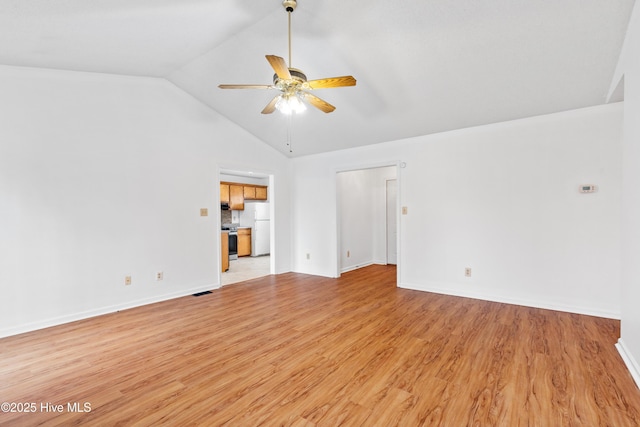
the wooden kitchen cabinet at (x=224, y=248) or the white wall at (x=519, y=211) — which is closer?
the white wall at (x=519, y=211)

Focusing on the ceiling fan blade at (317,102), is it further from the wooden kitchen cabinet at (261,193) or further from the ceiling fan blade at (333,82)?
the wooden kitchen cabinet at (261,193)

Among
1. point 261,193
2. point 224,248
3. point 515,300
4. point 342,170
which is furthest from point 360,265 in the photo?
point 261,193

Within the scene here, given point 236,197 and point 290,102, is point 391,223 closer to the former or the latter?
point 236,197

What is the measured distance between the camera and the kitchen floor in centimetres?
536

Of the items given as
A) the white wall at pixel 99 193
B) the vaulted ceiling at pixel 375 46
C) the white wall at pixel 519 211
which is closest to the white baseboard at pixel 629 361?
the white wall at pixel 519 211

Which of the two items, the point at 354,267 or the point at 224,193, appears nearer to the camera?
the point at 354,267

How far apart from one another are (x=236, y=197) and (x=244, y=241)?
1.24 m

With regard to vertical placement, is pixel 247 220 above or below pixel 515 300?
above

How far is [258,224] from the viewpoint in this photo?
8.02m

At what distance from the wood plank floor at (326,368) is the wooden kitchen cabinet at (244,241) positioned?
4.24 metres

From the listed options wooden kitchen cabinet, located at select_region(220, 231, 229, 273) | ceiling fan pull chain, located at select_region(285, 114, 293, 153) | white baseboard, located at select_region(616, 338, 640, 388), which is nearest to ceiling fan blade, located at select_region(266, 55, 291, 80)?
ceiling fan pull chain, located at select_region(285, 114, 293, 153)

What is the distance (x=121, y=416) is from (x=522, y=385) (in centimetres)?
260

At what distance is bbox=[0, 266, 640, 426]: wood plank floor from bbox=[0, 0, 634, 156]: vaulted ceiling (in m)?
2.51

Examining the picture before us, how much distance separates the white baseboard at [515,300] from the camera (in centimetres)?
319
